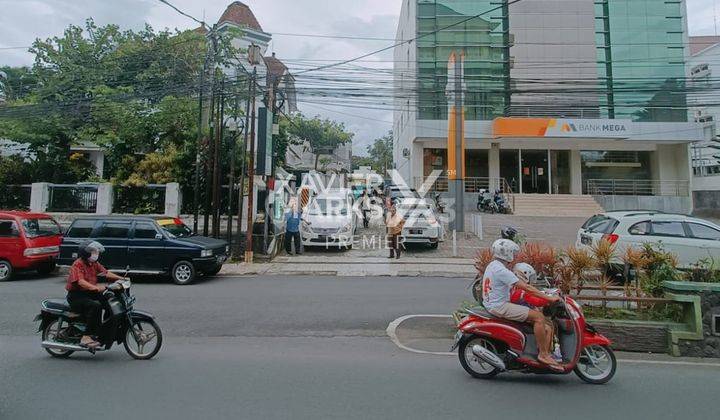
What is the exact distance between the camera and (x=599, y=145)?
2805 cm

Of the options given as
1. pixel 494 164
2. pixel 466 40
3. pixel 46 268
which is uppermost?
pixel 466 40

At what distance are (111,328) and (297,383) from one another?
249cm

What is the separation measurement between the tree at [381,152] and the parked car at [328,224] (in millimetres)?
46688

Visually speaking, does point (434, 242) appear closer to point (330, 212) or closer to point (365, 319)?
point (330, 212)

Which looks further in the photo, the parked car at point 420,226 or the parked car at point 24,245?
the parked car at point 420,226

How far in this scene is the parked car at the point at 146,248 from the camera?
10406mm

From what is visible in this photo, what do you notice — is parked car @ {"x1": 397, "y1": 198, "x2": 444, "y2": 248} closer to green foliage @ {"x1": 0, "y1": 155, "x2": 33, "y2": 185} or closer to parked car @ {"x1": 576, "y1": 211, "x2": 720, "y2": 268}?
parked car @ {"x1": 576, "y1": 211, "x2": 720, "y2": 268}

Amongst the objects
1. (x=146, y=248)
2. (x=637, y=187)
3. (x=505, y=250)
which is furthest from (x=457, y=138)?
(x=637, y=187)

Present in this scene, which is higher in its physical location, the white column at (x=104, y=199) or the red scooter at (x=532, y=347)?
the white column at (x=104, y=199)

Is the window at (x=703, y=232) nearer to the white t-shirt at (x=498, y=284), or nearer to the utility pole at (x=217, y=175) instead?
the white t-shirt at (x=498, y=284)

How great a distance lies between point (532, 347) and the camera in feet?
14.5

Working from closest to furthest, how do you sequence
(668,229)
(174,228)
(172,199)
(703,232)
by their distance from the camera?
(703,232) < (668,229) < (174,228) < (172,199)

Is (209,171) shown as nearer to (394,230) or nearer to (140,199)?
(140,199)

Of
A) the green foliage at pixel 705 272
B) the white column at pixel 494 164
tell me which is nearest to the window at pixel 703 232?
the green foliage at pixel 705 272
